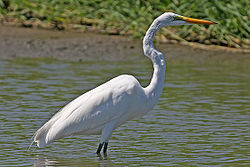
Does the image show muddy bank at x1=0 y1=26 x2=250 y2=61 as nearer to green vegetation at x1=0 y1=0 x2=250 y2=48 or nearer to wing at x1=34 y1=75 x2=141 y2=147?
green vegetation at x1=0 y1=0 x2=250 y2=48

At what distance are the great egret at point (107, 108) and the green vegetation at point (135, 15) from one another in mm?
6080

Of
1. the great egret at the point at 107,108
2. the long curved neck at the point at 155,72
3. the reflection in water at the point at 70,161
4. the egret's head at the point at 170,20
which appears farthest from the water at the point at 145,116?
the egret's head at the point at 170,20

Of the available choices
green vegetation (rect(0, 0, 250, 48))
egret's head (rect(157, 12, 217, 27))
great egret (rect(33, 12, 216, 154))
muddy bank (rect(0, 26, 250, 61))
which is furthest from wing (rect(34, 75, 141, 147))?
green vegetation (rect(0, 0, 250, 48))

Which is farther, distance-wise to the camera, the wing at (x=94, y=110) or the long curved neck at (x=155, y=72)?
the long curved neck at (x=155, y=72)

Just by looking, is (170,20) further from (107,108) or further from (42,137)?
(42,137)

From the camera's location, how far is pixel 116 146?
719 cm

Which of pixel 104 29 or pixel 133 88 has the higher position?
pixel 133 88

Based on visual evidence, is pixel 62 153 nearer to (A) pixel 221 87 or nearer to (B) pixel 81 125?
(B) pixel 81 125

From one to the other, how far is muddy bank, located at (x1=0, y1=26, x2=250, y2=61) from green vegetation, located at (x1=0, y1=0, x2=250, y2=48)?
262 millimetres

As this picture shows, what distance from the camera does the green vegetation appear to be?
1290cm

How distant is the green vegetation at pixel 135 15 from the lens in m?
12.9

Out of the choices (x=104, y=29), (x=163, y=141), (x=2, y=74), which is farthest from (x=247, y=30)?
(x=163, y=141)

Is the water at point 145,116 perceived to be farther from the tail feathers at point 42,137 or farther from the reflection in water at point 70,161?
the tail feathers at point 42,137

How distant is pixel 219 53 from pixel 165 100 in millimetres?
3738
